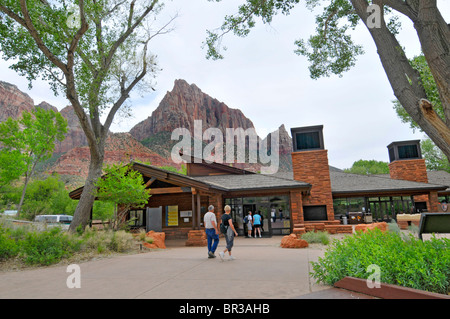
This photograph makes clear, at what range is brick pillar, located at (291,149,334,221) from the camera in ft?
62.5

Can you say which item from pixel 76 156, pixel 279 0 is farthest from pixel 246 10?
pixel 76 156

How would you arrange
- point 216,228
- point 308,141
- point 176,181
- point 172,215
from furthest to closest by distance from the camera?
point 308,141
point 172,215
point 176,181
point 216,228

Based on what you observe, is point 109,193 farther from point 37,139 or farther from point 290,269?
point 37,139

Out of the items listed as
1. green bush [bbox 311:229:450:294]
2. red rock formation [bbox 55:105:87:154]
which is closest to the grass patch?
green bush [bbox 311:229:450:294]

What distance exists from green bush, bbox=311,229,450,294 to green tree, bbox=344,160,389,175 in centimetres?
5873

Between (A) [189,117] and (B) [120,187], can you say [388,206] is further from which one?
(A) [189,117]

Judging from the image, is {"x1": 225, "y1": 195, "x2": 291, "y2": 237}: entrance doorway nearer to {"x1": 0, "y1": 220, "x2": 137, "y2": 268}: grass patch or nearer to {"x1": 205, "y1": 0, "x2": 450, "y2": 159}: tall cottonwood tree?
{"x1": 0, "y1": 220, "x2": 137, "y2": 268}: grass patch

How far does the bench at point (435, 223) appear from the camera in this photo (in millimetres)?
5902

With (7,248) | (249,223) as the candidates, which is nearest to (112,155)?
(249,223)

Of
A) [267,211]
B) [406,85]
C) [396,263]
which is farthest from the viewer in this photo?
[267,211]

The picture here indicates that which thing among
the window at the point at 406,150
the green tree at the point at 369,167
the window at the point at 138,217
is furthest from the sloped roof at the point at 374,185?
the green tree at the point at 369,167

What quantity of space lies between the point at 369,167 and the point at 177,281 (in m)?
68.1

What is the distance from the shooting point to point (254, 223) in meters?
16.8

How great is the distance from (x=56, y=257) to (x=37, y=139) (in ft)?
82.4
